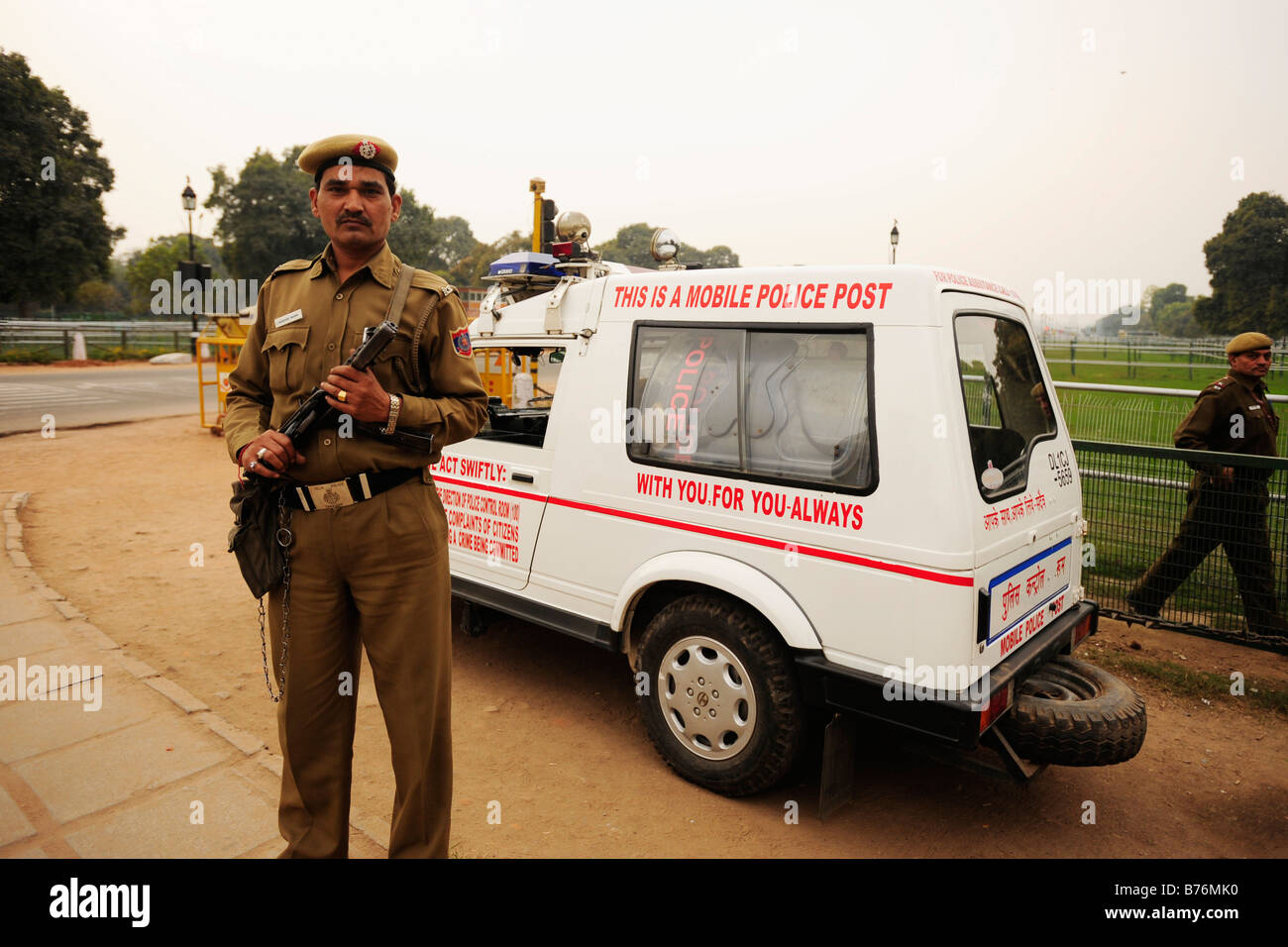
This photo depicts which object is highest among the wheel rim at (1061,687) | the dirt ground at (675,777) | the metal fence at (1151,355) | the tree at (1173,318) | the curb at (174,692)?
the tree at (1173,318)

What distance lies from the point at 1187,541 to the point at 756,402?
11.3ft

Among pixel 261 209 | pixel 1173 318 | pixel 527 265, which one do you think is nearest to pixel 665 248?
pixel 527 265

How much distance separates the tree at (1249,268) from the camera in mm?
29125

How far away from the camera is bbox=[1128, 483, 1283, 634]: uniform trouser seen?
4.77 meters

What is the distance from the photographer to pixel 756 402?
3322mm

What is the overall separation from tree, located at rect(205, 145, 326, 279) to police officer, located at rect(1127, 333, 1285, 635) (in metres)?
45.8

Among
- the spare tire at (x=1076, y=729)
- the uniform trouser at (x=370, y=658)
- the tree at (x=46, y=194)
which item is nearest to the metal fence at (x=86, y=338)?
the tree at (x=46, y=194)

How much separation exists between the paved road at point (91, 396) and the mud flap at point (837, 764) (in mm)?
14115

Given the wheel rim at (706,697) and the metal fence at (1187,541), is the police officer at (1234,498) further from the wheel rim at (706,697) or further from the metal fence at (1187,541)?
the wheel rim at (706,697)

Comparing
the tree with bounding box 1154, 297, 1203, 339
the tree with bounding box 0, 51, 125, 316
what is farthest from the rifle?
the tree with bounding box 1154, 297, 1203, 339

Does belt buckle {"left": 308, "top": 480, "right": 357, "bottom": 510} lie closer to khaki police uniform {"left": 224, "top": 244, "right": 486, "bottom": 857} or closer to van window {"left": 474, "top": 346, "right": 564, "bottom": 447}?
khaki police uniform {"left": 224, "top": 244, "right": 486, "bottom": 857}

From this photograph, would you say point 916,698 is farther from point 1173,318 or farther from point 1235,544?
point 1173,318

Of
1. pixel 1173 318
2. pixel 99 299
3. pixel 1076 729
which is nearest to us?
pixel 1076 729
